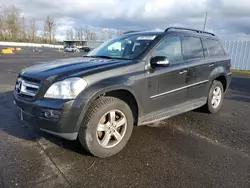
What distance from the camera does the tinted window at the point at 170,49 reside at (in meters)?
3.40

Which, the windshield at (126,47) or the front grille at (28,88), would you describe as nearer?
the front grille at (28,88)

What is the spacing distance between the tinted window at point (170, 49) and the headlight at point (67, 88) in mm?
1352

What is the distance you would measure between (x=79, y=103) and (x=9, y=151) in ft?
4.59

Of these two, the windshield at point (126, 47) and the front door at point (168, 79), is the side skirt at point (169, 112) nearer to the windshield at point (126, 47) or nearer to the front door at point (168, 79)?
the front door at point (168, 79)

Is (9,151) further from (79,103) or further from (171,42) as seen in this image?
(171,42)

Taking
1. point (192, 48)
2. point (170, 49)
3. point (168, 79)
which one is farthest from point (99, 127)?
point (192, 48)

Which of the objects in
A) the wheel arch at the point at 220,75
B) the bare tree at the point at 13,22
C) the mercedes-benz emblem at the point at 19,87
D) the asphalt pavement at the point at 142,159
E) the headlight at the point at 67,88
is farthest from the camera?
the bare tree at the point at 13,22

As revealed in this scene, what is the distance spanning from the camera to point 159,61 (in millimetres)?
3080

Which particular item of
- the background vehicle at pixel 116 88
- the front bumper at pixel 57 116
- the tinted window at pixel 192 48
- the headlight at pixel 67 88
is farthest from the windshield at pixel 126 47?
the front bumper at pixel 57 116

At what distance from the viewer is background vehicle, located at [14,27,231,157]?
2523mm

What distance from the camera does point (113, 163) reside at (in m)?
2.74

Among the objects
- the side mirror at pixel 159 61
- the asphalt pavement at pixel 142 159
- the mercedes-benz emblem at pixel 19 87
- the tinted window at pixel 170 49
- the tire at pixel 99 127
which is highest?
the tinted window at pixel 170 49

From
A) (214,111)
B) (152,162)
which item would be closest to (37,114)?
(152,162)

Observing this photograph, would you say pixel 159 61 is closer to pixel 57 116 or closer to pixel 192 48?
pixel 192 48
